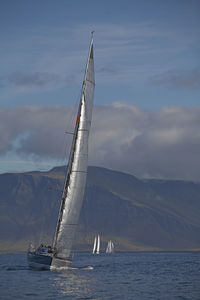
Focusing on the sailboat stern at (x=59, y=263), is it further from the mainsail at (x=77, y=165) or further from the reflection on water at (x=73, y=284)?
the reflection on water at (x=73, y=284)

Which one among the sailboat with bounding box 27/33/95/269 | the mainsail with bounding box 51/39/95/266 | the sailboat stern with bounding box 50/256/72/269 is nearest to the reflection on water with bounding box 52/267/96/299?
the sailboat stern with bounding box 50/256/72/269

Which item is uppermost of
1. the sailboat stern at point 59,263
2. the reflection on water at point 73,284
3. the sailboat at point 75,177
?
the sailboat at point 75,177

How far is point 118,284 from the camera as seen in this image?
66938mm

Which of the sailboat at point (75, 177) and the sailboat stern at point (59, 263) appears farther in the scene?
the sailboat stern at point (59, 263)

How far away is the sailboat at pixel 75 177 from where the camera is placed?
74.4 metres

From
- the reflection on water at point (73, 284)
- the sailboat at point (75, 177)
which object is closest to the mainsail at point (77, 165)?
the sailboat at point (75, 177)

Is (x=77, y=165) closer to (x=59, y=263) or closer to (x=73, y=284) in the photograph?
(x=59, y=263)

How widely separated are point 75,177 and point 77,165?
64.0 inches

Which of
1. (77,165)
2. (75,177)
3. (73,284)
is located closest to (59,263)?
(73,284)

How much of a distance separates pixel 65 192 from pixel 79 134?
310 inches

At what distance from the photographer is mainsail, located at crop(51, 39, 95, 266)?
7431 centimetres

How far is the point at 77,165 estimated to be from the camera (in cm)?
7462

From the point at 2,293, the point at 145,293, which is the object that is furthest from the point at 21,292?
the point at 145,293

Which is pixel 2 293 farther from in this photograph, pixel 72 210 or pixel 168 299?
pixel 72 210
